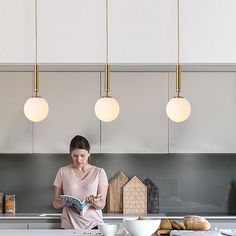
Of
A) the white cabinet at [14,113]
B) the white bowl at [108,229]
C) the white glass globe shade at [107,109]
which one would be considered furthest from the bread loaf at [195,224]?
the white cabinet at [14,113]

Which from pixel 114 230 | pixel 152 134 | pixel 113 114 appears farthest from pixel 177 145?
pixel 114 230

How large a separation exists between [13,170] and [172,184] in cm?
162

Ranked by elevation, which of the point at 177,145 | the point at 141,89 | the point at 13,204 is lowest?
the point at 13,204

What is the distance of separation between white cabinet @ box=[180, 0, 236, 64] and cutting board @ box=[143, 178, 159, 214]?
1.81 m

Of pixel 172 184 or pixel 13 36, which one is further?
pixel 172 184

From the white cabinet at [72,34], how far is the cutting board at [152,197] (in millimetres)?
1834

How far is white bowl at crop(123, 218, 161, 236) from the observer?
347 cm

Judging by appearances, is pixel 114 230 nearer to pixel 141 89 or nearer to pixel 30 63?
pixel 30 63

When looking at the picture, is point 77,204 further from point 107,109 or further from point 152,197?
point 152,197

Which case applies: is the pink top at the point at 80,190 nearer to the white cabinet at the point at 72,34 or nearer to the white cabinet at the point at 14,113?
the white cabinet at the point at 72,34

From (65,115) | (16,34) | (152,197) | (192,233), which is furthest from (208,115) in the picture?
(192,233)

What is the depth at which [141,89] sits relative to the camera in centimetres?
595

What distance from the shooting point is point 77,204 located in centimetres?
455

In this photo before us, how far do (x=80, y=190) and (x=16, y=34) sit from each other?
1316mm
